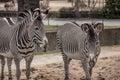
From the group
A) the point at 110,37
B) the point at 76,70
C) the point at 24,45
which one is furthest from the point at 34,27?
the point at 110,37

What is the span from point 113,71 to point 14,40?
3892 mm

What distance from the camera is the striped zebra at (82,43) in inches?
339

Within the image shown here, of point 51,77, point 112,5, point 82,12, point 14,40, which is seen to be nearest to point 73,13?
point 82,12

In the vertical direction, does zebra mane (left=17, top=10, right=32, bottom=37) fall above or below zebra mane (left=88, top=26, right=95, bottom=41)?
above

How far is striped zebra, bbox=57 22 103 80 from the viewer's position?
861 cm

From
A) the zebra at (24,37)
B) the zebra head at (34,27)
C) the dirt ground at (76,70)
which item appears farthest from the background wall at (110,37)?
the zebra head at (34,27)

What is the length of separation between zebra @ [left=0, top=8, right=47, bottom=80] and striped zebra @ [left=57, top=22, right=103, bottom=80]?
3.49 feet

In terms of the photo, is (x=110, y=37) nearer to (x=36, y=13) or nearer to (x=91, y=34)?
(x=91, y=34)

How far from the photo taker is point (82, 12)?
1158 inches

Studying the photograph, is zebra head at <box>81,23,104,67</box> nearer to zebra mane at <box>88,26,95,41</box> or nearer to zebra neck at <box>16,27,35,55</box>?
zebra mane at <box>88,26,95,41</box>

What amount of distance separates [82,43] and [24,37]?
1394 mm

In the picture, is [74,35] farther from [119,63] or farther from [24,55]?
[119,63]

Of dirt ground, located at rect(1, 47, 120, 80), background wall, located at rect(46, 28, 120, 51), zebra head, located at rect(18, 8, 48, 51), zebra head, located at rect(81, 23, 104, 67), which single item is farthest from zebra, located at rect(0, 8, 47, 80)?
background wall, located at rect(46, 28, 120, 51)

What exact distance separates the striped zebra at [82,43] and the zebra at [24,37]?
1062 millimetres
